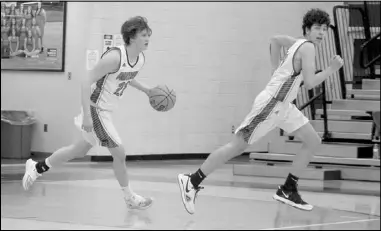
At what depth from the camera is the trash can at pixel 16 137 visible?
1459cm

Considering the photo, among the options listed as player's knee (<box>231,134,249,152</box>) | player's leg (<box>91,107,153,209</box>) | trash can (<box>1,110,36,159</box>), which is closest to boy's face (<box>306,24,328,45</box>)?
player's knee (<box>231,134,249,152</box>)

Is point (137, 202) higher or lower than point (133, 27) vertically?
lower

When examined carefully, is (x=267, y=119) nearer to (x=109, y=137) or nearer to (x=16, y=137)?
(x=109, y=137)

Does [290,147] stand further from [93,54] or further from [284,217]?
[284,217]

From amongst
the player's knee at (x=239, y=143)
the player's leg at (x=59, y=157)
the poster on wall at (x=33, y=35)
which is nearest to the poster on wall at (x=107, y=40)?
the poster on wall at (x=33, y=35)

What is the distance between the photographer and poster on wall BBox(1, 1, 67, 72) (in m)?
14.4

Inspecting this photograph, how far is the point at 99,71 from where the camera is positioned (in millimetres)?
7480

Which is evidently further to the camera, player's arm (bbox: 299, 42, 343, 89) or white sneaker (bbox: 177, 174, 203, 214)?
white sneaker (bbox: 177, 174, 203, 214)

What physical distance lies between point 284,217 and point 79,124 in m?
1.99

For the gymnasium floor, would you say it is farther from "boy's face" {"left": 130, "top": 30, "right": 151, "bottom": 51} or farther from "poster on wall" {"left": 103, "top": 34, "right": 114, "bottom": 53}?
"poster on wall" {"left": 103, "top": 34, "right": 114, "bottom": 53}

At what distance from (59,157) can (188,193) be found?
1233mm

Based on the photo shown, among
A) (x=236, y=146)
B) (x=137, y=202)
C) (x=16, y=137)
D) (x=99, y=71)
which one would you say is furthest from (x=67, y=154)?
(x=16, y=137)

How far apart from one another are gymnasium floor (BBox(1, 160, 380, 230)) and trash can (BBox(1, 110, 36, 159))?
7.34 ft

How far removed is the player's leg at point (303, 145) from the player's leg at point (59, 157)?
1787mm
